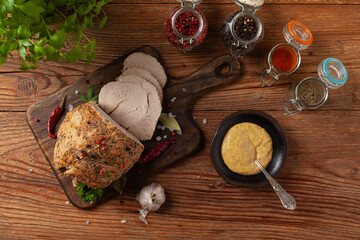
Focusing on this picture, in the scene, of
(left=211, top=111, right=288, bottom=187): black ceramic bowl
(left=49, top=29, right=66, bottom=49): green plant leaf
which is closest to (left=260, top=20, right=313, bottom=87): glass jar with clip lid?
(left=211, top=111, right=288, bottom=187): black ceramic bowl

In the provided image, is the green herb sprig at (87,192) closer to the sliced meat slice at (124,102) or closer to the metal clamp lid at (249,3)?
the sliced meat slice at (124,102)

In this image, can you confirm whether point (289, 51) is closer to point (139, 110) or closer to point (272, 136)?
point (272, 136)

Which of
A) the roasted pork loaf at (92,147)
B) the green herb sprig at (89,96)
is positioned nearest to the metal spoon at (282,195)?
the roasted pork loaf at (92,147)

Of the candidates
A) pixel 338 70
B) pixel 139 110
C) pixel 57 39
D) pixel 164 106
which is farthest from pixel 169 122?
pixel 338 70

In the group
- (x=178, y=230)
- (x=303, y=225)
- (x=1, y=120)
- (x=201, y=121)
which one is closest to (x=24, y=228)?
(x=1, y=120)

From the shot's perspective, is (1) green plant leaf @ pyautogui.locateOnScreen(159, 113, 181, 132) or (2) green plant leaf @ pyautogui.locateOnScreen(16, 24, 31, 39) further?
(1) green plant leaf @ pyautogui.locateOnScreen(159, 113, 181, 132)

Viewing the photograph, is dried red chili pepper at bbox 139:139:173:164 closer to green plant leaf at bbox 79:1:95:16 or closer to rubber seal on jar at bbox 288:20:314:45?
green plant leaf at bbox 79:1:95:16
